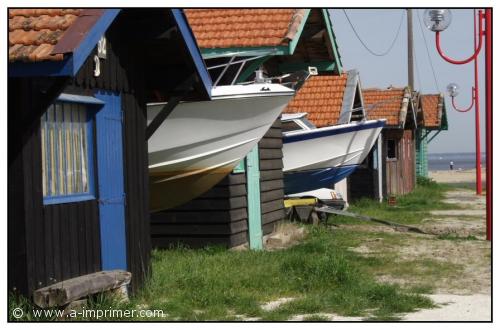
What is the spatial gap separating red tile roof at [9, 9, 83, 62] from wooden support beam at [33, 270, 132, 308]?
182cm

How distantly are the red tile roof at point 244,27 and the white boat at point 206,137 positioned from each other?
92 cm

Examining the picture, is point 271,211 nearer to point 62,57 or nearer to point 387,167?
point 62,57

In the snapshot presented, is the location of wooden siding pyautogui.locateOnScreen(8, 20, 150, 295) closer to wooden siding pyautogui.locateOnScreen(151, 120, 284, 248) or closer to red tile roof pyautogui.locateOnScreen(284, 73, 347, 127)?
wooden siding pyautogui.locateOnScreen(151, 120, 284, 248)

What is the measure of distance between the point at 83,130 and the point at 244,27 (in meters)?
5.53

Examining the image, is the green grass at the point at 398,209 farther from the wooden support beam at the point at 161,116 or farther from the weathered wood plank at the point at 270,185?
the wooden support beam at the point at 161,116

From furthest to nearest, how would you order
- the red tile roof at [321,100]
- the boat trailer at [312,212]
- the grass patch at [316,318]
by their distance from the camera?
the red tile roof at [321,100] → the boat trailer at [312,212] → the grass patch at [316,318]

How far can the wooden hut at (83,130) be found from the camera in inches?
252

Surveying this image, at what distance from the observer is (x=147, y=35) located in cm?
841

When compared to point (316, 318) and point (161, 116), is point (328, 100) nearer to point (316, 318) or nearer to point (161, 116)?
point (161, 116)

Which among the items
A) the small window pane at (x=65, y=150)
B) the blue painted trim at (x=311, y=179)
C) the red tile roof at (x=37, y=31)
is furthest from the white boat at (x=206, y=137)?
the blue painted trim at (x=311, y=179)

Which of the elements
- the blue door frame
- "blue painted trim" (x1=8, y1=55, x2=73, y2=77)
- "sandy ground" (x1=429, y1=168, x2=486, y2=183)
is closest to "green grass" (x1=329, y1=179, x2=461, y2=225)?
the blue door frame

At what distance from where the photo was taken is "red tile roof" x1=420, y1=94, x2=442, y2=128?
42.6 meters

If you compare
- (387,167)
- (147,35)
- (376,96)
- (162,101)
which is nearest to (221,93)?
(162,101)

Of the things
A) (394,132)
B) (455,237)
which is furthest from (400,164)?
(455,237)
